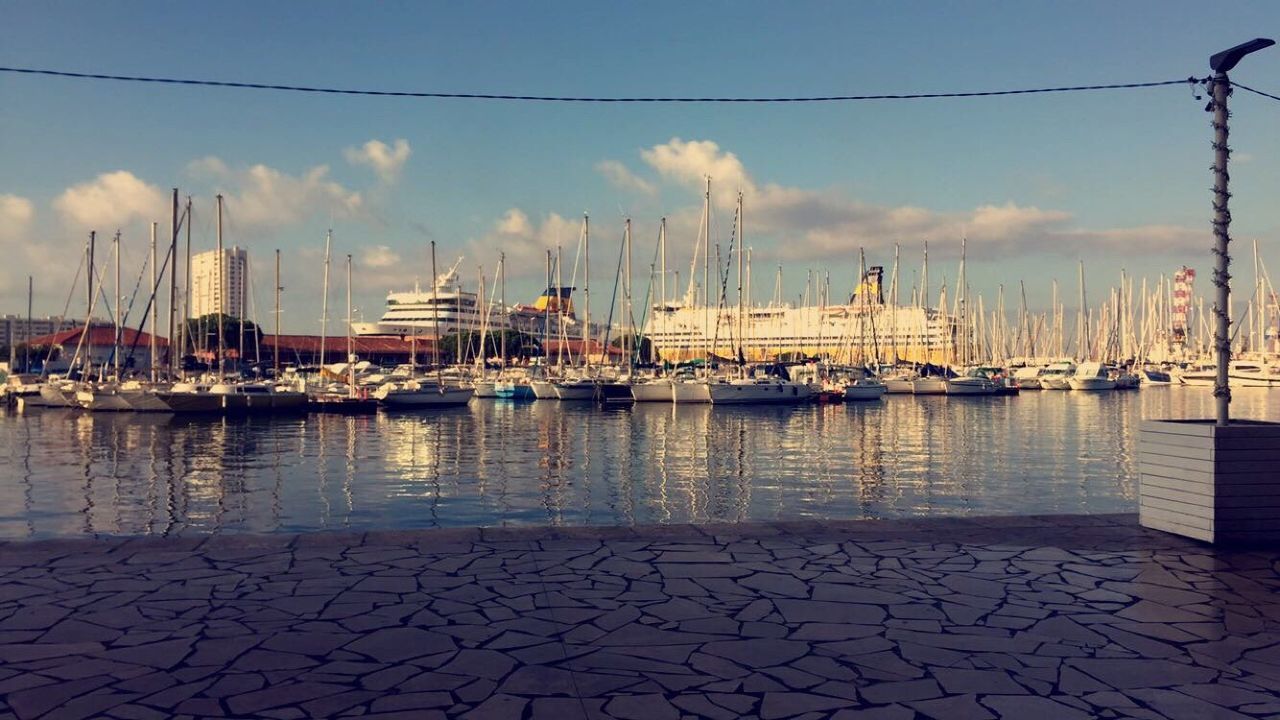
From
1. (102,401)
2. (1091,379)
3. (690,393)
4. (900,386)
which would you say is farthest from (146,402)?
(1091,379)

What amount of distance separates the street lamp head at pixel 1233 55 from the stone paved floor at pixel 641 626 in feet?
13.0

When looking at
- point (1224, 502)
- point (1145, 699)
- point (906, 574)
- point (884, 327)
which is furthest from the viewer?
point (884, 327)

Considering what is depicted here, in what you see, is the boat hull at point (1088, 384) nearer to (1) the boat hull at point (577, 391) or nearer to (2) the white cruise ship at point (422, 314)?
(1) the boat hull at point (577, 391)

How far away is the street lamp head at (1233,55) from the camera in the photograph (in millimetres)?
7398

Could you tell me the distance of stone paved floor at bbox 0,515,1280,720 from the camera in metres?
4.18

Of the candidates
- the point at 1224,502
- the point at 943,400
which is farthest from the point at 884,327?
the point at 1224,502

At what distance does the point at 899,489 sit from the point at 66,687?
14.8 metres

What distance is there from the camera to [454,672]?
4.51m

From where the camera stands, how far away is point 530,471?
1977 centimetres

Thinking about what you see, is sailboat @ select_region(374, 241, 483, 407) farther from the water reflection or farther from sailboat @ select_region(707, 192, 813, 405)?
sailboat @ select_region(707, 192, 813, 405)

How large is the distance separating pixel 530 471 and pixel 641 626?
14673mm

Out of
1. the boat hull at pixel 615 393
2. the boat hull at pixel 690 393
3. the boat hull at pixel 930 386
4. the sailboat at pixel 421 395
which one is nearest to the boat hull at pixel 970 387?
the boat hull at pixel 930 386

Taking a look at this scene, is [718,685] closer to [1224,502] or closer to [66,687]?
[66,687]

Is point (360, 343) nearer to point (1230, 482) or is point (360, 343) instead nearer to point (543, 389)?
point (543, 389)
